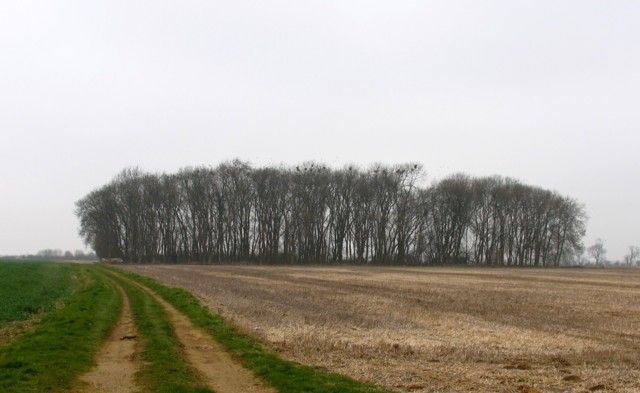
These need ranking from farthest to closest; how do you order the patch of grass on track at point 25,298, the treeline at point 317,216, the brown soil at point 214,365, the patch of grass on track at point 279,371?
the treeline at point 317,216 < the patch of grass on track at point 25,298 < the brown soil at point 214,365 < the patch of grass on track at point 279,371

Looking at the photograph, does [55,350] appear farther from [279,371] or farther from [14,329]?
[279,371]

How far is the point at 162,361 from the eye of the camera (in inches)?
535

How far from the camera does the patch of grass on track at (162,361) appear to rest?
1112 cm

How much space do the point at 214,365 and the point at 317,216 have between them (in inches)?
4397

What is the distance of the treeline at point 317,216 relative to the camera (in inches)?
4862

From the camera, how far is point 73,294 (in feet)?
108

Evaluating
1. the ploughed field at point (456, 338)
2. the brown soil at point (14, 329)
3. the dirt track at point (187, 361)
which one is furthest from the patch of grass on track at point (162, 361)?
the brown soil at point (14, 329)

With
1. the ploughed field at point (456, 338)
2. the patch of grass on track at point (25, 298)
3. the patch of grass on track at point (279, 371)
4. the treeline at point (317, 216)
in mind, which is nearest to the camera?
the patch of grass on track at point (279, 371)

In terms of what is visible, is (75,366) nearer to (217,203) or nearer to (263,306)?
(263,306)

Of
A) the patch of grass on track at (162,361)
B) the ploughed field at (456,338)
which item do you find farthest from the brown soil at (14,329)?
the ploughed field at (456,338)

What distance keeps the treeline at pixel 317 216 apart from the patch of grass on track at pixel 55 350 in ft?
325

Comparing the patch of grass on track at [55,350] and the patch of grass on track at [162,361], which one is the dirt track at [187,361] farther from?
the patch of grass on track at [55,350]

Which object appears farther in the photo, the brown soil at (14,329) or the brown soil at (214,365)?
the brown soil at (14,329)

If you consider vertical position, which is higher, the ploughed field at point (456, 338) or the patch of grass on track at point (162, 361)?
the patch of grass on track at point (162, 361)
